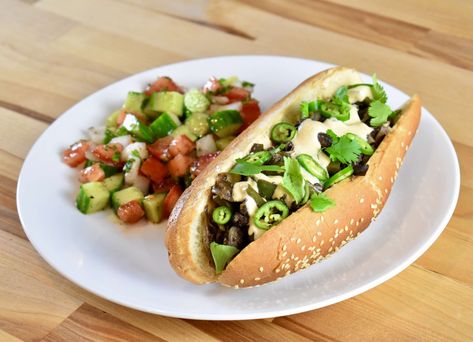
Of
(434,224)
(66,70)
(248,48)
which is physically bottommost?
(66,70)

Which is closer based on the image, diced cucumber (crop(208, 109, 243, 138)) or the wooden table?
the wooden table

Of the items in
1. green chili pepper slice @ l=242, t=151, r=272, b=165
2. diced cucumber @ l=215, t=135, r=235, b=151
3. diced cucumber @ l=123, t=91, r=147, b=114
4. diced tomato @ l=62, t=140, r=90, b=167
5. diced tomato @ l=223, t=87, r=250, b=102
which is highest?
green chili pepper slice @ l=242, t=151, r=272, b=165

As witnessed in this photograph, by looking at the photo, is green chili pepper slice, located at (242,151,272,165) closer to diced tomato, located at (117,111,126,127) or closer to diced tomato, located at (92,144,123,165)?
diced tomato, located at (92,144,123,165)

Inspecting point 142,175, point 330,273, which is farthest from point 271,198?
point 142,175

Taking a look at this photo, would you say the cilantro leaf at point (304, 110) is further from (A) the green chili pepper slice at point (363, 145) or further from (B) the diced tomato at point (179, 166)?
(B) the diced tomato at point (179, 166)

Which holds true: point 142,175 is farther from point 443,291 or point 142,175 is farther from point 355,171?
point 443,291

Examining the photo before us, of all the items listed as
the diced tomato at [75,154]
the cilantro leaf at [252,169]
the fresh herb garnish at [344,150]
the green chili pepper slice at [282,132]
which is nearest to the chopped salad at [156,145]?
the diced tomato at [75,154]

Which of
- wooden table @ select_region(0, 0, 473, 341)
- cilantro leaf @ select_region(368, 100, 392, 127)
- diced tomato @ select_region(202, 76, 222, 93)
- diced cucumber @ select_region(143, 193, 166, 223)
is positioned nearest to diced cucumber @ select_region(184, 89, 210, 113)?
diced tomato @ select_region(202, 76, 222, 93)
